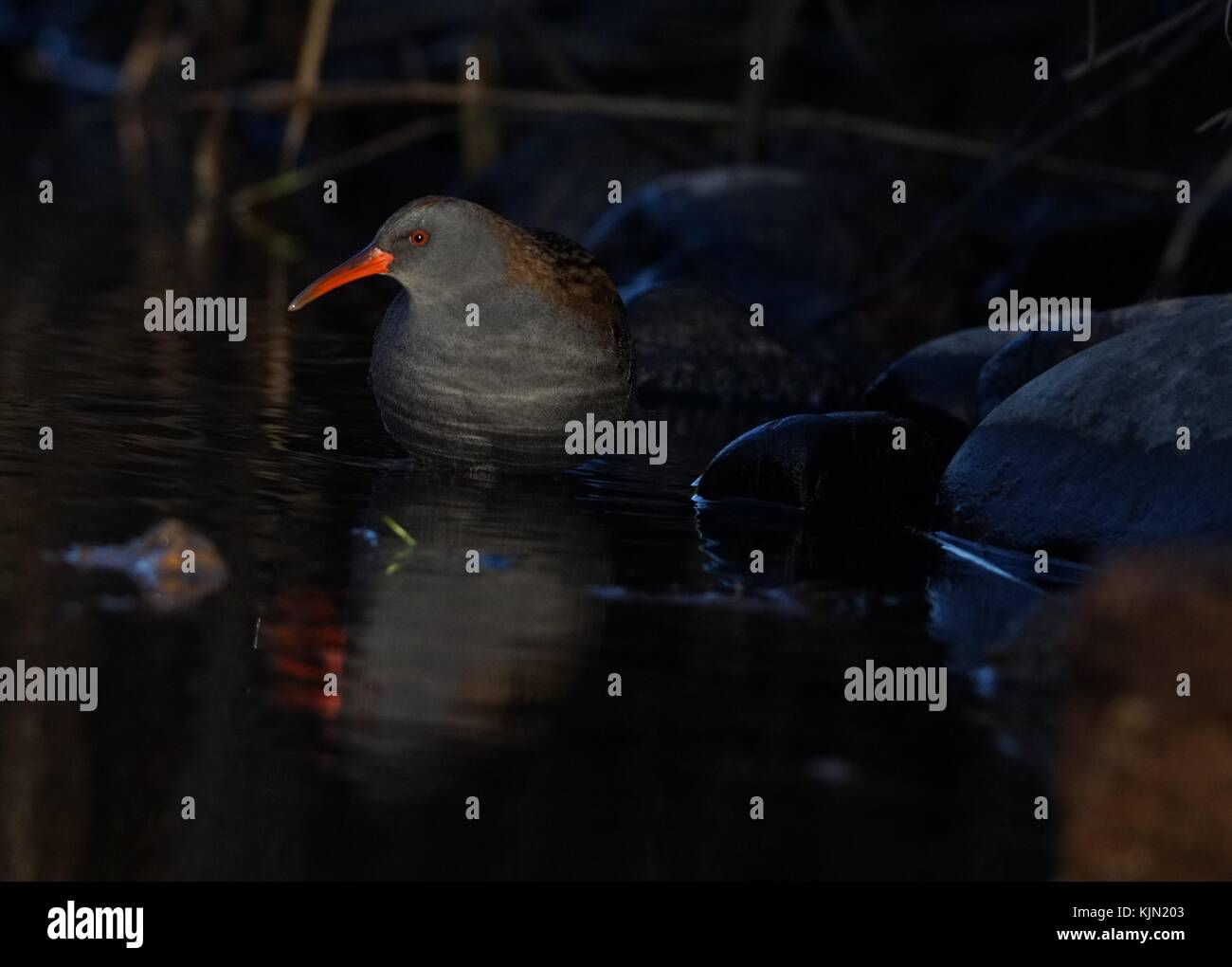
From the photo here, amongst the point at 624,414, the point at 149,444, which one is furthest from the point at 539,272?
the point at 149,444

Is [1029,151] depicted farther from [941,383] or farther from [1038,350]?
[1038,350]

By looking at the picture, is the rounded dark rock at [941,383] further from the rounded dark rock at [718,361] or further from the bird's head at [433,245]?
the bird's head at [433,245]

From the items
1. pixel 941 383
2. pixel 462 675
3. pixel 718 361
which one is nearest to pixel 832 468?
pixel 941 383

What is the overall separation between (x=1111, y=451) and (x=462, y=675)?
3179mm

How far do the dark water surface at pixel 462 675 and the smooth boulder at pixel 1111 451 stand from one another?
0.42 meters

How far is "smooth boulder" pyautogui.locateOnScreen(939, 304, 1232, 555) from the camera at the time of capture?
26.3 feet

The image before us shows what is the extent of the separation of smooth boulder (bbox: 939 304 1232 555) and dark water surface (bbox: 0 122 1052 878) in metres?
0.42

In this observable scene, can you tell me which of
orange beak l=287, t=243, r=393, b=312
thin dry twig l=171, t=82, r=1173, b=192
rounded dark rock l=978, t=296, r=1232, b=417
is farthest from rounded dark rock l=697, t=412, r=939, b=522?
thin dry twig l=171, t=82, r=1173, b=192

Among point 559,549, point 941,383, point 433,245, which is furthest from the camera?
point 941,383

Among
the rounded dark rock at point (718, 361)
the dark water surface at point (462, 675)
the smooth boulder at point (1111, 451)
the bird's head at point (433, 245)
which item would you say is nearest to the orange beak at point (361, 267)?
the bird's head at point (433, 245)

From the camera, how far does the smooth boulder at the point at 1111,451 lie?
802 centimetres

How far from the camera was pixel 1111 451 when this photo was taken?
8.41 meters

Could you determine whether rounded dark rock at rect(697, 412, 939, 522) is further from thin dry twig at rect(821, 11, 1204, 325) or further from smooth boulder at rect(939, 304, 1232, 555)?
thin dry twig at rect(821, 11, 1204, 325)
